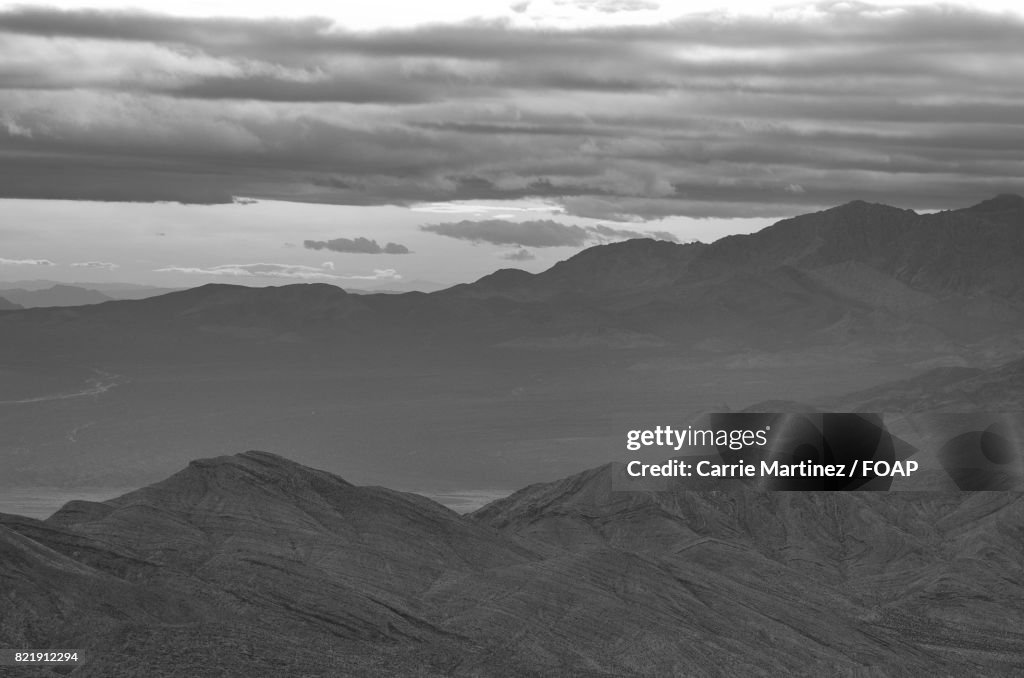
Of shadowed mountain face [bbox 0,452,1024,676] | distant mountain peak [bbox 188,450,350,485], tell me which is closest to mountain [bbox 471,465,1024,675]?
shadowed mountain face [bbox 0,452,1024,676]

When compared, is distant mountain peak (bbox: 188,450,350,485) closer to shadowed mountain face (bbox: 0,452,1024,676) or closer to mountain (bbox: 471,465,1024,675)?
shadowed mountain face (bbox: 0,452,1024,676)

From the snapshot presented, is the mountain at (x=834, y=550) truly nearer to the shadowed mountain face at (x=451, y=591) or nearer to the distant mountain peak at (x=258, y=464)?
the shadowed mountain face at (x=451, y=591)

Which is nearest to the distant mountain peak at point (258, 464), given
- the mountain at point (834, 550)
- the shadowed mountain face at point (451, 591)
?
the shadowed mountain face at point (451, 591)

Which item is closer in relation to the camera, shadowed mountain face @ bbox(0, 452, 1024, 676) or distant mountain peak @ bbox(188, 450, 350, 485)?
shadowed mountain face @ bbox(0, 452, 1024, 676)

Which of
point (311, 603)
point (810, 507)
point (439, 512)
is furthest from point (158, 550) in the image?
point (810, 507)

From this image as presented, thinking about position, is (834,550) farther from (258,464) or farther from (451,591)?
(451,591)

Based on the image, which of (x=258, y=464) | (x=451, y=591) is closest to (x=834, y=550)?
(x=258, y=464)

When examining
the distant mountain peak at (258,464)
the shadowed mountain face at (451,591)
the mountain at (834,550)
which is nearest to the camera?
the shadowed mountain face at (451,591)

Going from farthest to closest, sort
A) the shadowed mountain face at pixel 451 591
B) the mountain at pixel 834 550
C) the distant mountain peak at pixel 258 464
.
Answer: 1. the distant mountain peak at pixel 258 464
2. the mountain at pixel 834 550
3. the shadowed mountain face at pixel 451 591
